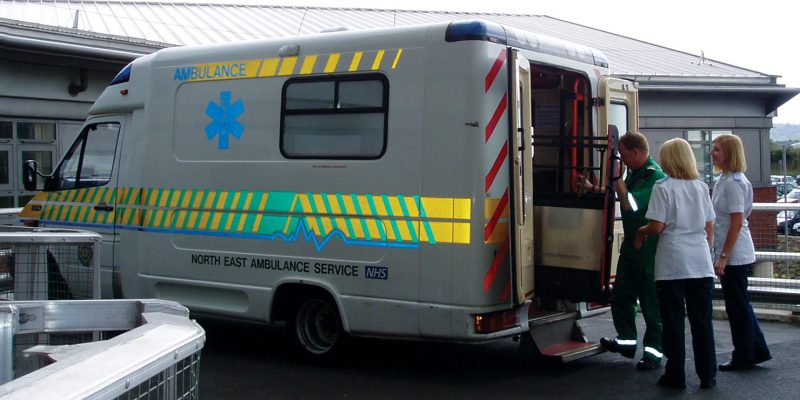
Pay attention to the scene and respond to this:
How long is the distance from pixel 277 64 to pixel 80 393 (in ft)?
19.1

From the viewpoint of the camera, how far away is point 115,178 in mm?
8531

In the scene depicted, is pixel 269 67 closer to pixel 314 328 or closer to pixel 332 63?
pixel 332 63

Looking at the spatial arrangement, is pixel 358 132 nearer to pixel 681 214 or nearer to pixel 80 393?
pixel 681 214

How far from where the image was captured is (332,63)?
710 centimetres

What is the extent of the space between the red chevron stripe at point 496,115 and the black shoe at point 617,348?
6.76 ft

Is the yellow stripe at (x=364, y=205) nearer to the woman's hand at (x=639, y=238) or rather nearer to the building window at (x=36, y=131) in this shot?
the woman's hand at (x=639, y=238)

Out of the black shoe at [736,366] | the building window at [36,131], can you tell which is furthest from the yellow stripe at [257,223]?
the building window at [36,131]

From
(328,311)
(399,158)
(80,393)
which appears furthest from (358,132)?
(80,393)

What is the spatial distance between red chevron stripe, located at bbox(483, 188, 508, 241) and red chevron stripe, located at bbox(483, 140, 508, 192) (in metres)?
0.17

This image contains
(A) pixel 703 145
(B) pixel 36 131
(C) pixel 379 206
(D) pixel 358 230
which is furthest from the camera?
(A) pixel 703 145

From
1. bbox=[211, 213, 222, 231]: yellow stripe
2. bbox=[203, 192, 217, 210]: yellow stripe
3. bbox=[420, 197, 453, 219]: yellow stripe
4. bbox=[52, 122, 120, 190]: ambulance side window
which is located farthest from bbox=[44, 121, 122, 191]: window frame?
bbox=[420, 197, 453, 219]: yellow stripe

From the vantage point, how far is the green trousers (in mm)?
7024

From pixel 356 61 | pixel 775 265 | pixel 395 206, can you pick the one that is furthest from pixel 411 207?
pixel 775 265

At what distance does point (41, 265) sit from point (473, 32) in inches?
128
